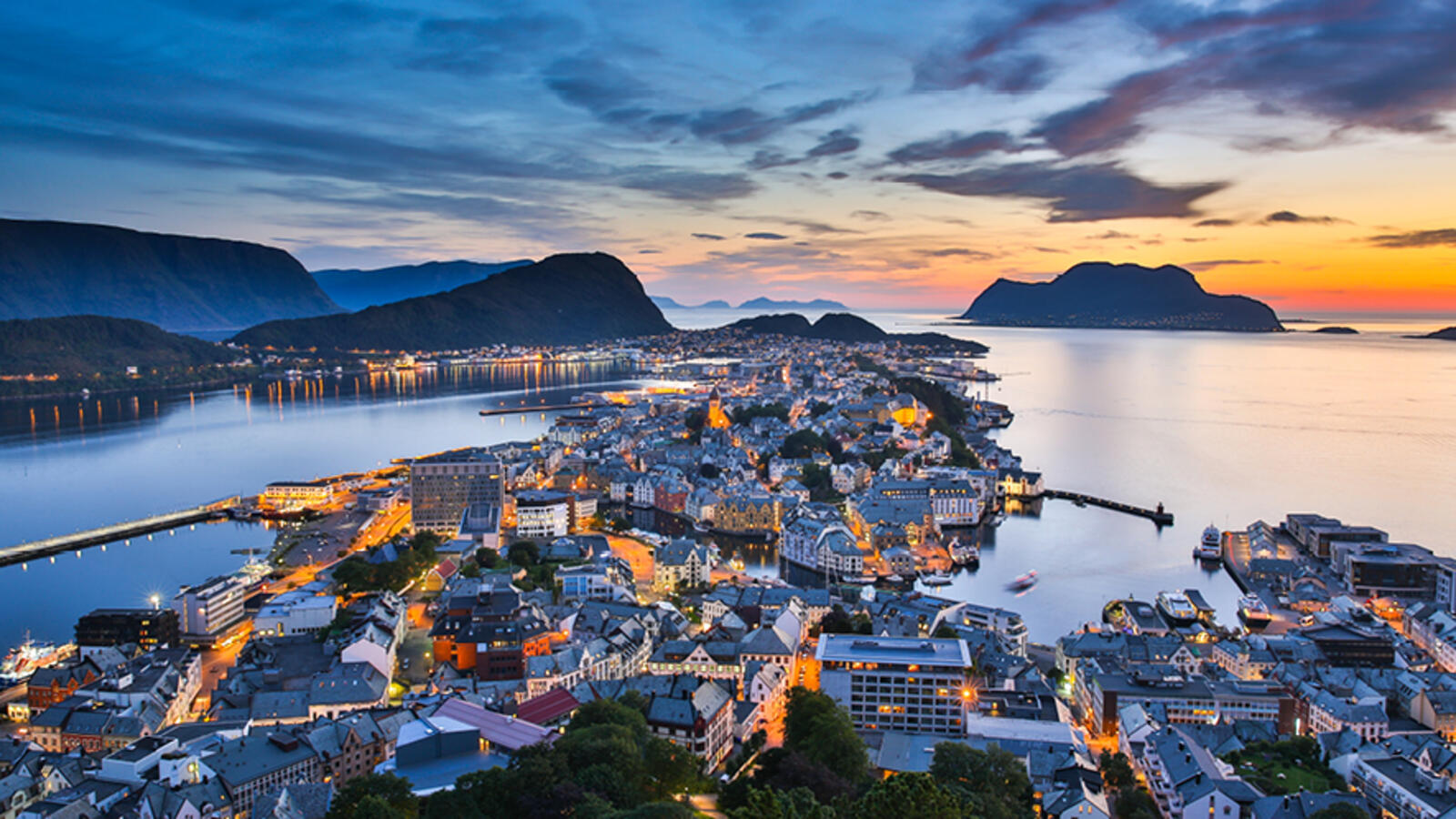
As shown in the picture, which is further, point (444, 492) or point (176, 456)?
point (176, 456)

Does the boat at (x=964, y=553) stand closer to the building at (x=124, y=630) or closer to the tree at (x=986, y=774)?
A: the tree at (x=986, y=774)

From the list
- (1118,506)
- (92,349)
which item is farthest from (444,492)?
(92,349)

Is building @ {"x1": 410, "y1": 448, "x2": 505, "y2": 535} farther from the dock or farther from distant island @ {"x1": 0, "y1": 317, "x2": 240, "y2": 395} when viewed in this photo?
distant island @ {"x1": 0, "y1": 317, "x2": 240, "y2": 395}

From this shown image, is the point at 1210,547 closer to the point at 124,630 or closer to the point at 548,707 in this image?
the point at 548,707

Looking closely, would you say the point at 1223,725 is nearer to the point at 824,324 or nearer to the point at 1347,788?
the point at 1347,788

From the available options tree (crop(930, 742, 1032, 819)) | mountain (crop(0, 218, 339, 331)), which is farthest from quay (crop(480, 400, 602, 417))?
mountain (crop(0, 218, 339, 331))

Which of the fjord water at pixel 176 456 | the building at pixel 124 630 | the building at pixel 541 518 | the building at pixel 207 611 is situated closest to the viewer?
the building at pixel 124 630

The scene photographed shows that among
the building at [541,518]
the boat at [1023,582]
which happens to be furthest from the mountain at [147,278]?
the boat at [1023,582]

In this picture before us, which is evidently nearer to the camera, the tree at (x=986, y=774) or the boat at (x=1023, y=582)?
the tree at (x=986, y=774)
